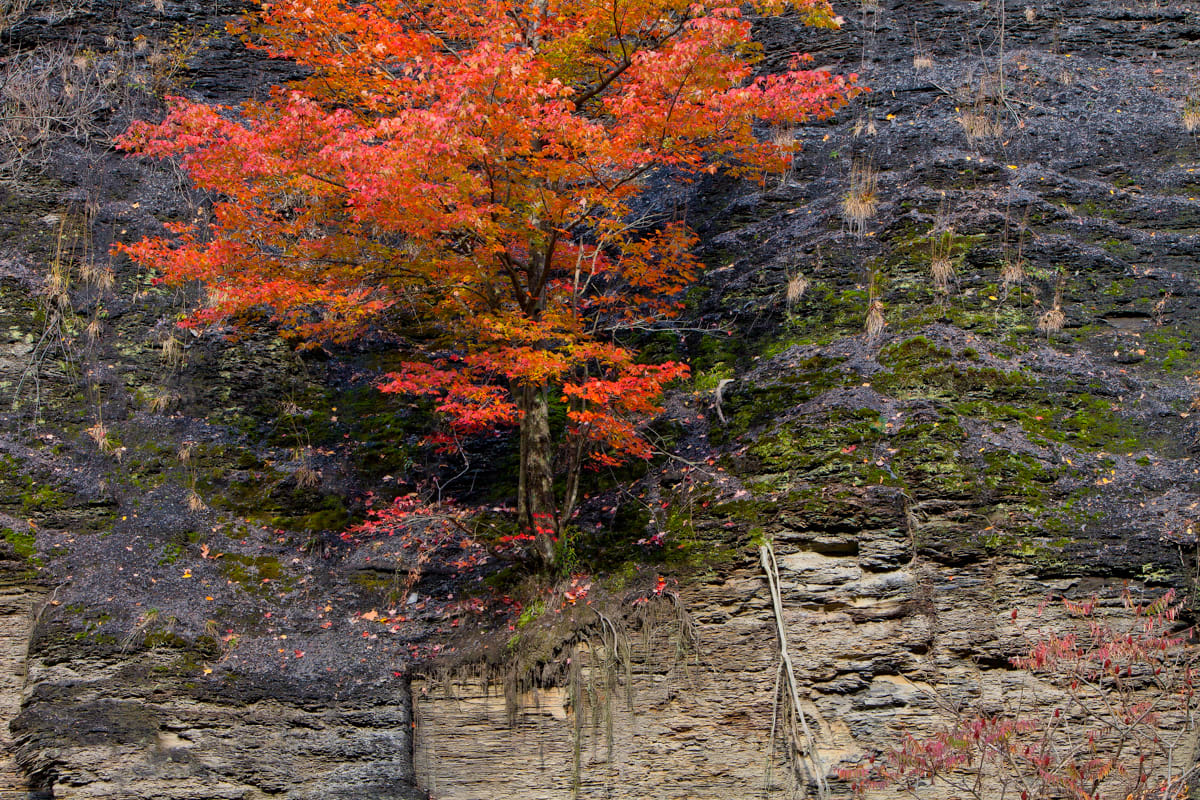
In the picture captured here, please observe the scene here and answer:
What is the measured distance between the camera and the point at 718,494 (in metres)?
8.50

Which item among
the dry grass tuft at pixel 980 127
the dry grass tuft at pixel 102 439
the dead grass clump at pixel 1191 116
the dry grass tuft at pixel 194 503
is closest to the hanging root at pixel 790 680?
the dry grass tuft at pixel 194 503

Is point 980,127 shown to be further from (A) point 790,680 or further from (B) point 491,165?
(A) point 790,680

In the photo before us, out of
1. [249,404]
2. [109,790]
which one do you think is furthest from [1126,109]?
[109,790]

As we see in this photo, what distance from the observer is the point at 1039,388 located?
8391mm

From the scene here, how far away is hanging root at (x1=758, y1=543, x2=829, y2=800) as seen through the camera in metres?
6.89

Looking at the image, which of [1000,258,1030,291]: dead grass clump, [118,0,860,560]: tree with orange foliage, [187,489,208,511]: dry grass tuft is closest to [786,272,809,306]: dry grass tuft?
[118,0,860,560]: tree with orange foliage

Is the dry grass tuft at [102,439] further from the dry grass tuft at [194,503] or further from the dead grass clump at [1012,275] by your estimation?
the dead grass clump at [1012,275]

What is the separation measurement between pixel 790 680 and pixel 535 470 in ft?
11.1

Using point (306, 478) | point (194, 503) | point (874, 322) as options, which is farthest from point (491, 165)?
point (194, 503)

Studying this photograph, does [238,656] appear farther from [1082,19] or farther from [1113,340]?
[1082,19]

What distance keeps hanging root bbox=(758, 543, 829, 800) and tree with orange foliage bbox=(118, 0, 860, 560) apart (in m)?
2.03

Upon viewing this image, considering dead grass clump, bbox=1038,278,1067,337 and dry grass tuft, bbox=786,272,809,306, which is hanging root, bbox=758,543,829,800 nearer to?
dry grass tuft, bbox=786,272,809,306

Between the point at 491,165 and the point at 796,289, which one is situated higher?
the point at 491,165

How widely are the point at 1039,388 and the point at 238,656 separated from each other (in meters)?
8.70
